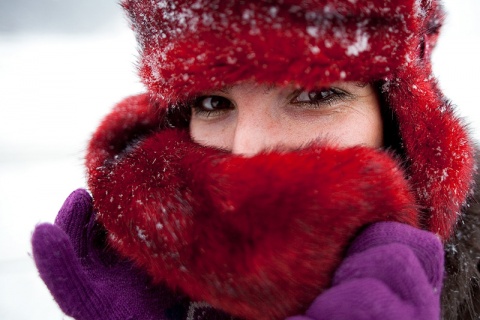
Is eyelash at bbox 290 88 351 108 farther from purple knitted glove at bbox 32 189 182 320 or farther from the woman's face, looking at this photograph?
purple knitted glove at bbox 32 189 182 320

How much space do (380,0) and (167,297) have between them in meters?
0.72

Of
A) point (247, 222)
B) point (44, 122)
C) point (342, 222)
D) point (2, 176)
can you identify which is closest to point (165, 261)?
point (247, 222)

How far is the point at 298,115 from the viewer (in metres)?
0.83

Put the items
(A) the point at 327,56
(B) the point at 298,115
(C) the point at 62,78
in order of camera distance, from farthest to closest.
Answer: (C) the point at 62,78
(B) the point at 298,115
(A) the point at 327,56

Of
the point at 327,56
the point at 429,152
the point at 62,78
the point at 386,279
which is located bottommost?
the point at 62,78

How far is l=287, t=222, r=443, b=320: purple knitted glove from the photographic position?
592mm

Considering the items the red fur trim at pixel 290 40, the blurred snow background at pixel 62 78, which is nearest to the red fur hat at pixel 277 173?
the red fur trim at pixel 290 40

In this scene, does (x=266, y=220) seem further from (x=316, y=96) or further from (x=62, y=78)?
(x=62, y=78)

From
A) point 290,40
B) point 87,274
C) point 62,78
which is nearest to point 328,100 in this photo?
point 290,40

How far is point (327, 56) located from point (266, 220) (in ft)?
0.94

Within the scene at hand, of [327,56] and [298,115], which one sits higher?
[327,56]

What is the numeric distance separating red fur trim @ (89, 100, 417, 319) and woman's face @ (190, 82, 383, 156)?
0.07 metres

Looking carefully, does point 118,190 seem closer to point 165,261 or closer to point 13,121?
point 165,261

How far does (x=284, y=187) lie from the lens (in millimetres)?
671
